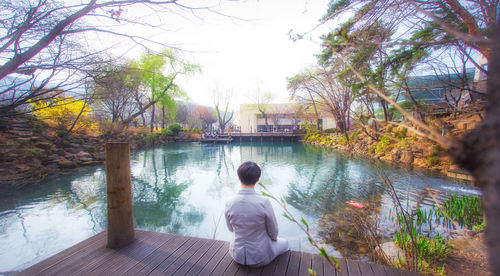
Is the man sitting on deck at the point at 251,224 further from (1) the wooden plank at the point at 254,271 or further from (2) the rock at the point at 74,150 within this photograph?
(2) the rock at the point at 74,150

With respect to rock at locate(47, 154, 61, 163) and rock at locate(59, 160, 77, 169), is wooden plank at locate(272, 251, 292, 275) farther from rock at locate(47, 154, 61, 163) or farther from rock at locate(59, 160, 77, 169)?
rock at locate(47, 154, 61, 163)

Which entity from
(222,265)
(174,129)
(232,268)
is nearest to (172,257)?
(222,265)

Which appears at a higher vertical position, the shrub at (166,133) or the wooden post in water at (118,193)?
the shrub at (166,133)

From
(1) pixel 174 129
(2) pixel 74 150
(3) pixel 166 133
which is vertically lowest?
(2) pixel 74 150

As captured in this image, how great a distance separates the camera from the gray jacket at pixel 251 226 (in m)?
1.86

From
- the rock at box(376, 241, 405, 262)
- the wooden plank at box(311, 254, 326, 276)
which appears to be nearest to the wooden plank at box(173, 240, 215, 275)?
the wooden plank at box(311, 254, 326, 276)

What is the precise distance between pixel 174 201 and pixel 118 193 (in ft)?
14.5

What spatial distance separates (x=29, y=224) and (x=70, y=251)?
3.92 m

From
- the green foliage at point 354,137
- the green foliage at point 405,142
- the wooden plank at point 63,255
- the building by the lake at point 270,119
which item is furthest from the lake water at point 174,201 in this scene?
the building by the lake at point 270,119

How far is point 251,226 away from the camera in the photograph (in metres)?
1.87

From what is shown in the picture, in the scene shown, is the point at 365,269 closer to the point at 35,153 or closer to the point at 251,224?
the point at 251,224

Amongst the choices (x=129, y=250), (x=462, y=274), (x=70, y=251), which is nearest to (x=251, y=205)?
(x=129, y=250)

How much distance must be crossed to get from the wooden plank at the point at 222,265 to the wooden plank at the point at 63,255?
1.32 metres

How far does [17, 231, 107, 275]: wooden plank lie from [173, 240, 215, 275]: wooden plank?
1031 millimetres
